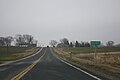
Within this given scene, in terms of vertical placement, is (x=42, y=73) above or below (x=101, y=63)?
below

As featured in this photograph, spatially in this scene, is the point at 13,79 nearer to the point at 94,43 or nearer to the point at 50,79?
the point at 50,79

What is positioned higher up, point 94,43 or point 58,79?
point 94,43

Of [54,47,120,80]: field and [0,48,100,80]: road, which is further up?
[54,47,120,80]: field

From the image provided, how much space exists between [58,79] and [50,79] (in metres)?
0.41

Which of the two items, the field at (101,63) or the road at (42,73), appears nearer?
the road at (42,73)

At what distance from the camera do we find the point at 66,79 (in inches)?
492

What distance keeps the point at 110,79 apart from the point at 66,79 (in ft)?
7.38

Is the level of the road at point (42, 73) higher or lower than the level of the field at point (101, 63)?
lower

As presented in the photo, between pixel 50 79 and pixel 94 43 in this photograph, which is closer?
pixel 50 79

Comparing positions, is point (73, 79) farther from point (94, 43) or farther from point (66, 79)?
point (94, 43)

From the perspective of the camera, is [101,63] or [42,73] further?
[101,63]

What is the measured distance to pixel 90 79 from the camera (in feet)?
40.4

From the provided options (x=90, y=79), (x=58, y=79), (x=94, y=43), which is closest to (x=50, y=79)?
(x=58, y=79)

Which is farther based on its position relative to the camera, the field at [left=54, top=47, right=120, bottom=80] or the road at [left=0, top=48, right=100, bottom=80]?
the field at [left=54, top=47, right=120, bottom=80]
